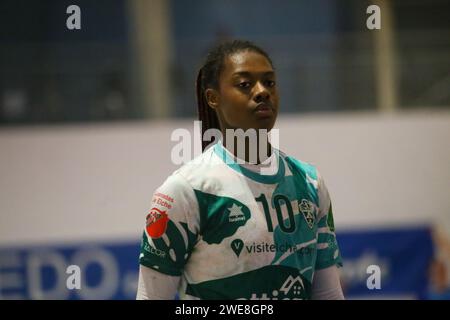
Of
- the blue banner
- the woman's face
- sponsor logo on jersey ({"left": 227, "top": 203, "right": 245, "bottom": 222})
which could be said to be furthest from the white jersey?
the blue banner

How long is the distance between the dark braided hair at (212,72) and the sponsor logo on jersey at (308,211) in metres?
0.28

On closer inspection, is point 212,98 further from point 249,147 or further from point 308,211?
point 308,211

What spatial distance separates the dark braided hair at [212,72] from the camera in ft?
6.14

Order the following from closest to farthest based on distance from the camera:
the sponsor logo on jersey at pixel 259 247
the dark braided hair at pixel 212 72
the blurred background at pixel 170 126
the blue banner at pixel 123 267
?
1. the sponsor logo on jersey at pixel 259 247
2. the dark braided hair at pixel 212 72
3. the blue banner at pixel 123 267
4. the blurred background at pixel 170 126

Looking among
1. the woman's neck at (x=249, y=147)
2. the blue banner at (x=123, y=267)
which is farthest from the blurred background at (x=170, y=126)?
the woman's neck at (x=249, y=147)

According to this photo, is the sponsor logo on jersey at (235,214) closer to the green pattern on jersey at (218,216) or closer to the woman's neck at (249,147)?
the green pattern on jersey at (218,216)

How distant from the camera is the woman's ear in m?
1.90

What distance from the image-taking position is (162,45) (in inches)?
269

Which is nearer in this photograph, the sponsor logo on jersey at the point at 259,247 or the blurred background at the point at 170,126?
the sponsor logo on jersey at the point at 259,247

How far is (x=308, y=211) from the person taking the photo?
1.88 metres

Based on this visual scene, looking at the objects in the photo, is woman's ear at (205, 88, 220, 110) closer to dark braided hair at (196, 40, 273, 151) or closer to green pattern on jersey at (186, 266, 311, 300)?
dark braided hair at (196, 40, 273, 151)
